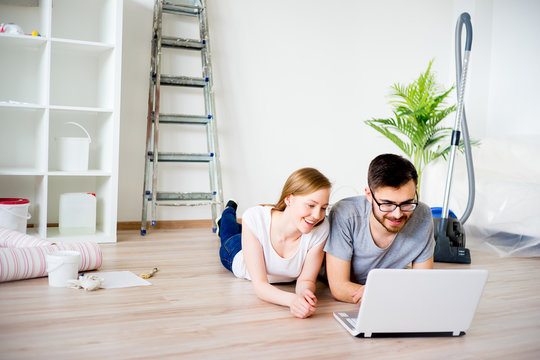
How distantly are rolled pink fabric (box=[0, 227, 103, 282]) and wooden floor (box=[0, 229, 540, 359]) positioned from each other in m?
0.05

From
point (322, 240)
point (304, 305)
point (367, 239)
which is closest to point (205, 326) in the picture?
point (304, 305)

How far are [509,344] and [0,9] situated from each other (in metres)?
3.33

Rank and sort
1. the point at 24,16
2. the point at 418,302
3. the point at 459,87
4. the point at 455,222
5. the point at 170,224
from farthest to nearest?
the point at 170,224 → the point at 24,16 → the point at 455,222 → the point at 459,87 → the point at 418,302

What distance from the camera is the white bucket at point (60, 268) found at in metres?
2.08

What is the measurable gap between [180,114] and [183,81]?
241 mm

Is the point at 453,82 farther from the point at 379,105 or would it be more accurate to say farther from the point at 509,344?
the point at 509,344

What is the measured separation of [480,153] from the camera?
3.89 metres

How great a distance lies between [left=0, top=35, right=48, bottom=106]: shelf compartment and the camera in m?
3.21

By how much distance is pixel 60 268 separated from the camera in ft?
6.84

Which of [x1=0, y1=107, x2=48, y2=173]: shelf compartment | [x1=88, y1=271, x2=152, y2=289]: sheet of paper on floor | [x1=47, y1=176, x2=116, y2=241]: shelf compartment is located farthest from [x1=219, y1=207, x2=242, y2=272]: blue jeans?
[x1=0, y1=107, x2=48, y2=173]: shelf compartment

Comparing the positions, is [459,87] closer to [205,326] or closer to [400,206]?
[400,206]

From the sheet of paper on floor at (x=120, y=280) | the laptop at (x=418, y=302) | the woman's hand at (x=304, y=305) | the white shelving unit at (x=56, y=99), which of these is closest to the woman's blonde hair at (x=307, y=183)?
the woman's hand at (x=304, y=305)

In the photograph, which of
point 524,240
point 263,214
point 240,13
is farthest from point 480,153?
point 263,214

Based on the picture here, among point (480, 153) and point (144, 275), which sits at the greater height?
point (480, 153)
